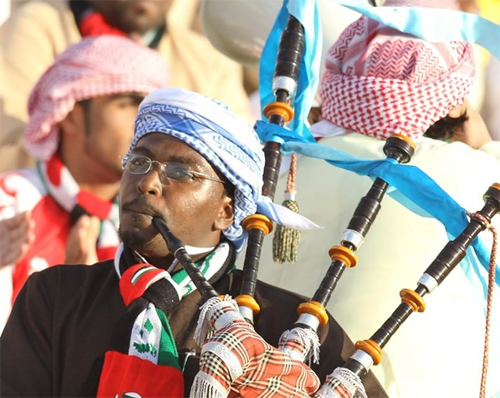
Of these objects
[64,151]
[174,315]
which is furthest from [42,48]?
[174,315]

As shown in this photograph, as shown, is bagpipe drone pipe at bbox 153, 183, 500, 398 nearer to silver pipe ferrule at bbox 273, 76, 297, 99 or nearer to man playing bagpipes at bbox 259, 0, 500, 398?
man playing bagpipes at bbox 259, 0, 500, 398

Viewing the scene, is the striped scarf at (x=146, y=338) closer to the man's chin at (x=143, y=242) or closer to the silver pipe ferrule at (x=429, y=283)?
the man's chin at (x=143, y=242)

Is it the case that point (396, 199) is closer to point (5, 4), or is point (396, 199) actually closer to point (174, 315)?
point (174, 315)

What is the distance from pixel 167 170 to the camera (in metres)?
2.14

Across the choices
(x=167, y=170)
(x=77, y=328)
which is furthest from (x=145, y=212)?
(x=77, y=328)

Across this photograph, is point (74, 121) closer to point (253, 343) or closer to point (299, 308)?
point (299, 308)

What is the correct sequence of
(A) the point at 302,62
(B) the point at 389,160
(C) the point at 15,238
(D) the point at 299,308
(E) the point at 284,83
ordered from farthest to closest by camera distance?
(C) the point at 15,238, (A) the point at 302,62, (E) the point at 284,83, (B) the point at 389,160, (D) the point at 299,308

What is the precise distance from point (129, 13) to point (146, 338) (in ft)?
14.8

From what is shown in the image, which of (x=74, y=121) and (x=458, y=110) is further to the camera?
(x=74, y=121)

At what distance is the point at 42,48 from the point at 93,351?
13.8 ft

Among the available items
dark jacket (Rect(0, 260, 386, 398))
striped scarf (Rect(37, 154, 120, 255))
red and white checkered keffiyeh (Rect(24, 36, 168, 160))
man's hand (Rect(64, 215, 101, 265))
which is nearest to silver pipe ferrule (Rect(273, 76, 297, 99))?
dark jacket (Rect(0, 260, 386, 398))

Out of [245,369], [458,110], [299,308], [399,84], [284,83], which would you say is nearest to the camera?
[245,369]

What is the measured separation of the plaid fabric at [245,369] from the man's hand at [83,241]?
2.94 m

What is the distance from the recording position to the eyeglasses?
2.14 meters
